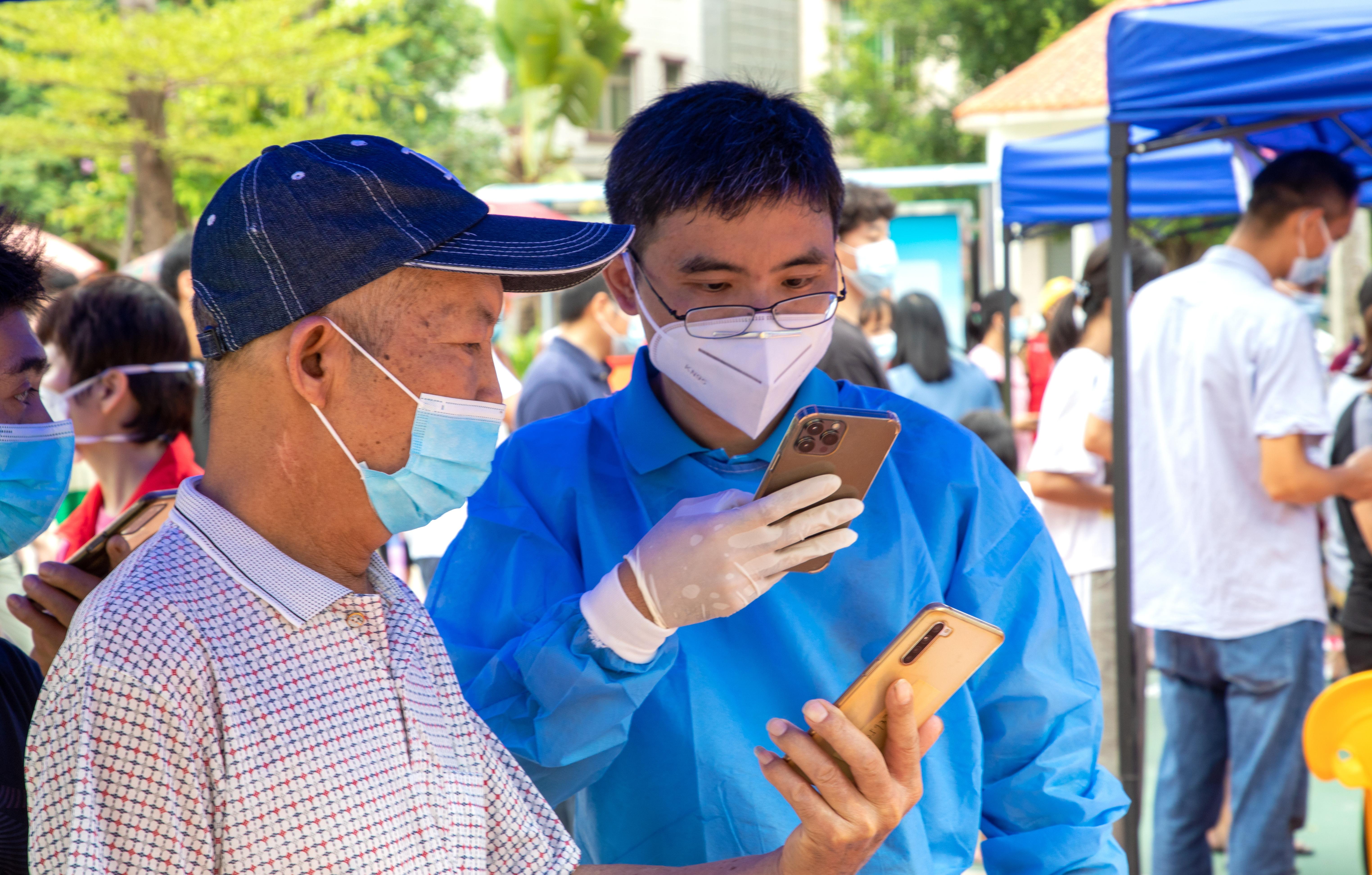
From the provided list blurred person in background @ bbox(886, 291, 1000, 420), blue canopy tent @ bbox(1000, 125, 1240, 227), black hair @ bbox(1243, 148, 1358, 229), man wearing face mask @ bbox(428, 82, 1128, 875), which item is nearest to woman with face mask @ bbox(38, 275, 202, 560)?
man wearing face mask @ bbox(428, 82, 1128, 875)

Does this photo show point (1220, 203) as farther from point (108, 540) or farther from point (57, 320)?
point (108, 540)

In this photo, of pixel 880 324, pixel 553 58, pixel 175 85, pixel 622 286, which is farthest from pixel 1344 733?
pixel 553 58

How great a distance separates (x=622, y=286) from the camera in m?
1.78

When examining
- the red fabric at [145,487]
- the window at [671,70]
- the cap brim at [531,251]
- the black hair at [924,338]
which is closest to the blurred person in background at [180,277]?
the red fabric at [145,487]

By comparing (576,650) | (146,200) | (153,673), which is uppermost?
(146,200)

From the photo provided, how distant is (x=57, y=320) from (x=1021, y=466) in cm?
590

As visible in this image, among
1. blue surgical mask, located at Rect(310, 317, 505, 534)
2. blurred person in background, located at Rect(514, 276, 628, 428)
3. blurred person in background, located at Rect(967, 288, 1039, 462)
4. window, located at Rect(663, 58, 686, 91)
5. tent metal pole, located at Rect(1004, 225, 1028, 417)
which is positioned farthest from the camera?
window, located at Rect(663, 58, 686, 91)

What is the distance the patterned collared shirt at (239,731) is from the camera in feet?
3.18

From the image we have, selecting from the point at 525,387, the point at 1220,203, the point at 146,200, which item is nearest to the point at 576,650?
the point at 525,387

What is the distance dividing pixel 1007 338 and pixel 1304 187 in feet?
12.3

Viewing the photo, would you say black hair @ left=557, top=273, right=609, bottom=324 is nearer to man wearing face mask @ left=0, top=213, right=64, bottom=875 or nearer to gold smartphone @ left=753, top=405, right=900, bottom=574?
man wearing face mask @ left=0, top=213, right=64, bottom=875

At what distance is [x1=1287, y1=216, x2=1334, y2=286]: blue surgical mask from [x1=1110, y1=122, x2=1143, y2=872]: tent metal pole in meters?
0.55

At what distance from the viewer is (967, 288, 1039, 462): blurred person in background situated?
289 inches

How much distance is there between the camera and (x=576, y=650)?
1.35 m
